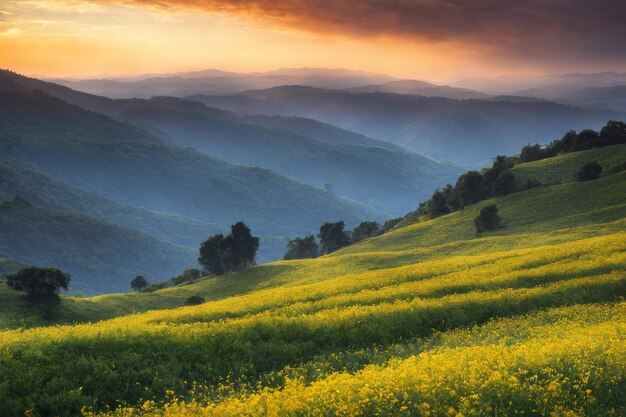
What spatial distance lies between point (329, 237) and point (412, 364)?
469 ft

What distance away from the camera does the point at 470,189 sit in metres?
131

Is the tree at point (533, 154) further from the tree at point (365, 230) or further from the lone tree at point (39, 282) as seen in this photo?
the lone tree at point (39, 282)

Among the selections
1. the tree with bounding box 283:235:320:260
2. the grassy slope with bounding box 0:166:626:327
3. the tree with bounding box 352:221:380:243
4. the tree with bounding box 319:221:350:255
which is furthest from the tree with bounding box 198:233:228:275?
the tree with bounding box 352:221:380:243

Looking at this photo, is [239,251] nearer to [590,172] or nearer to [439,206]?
[439,206]

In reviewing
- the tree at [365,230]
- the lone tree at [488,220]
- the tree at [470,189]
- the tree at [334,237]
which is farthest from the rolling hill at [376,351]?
the tree at [365,230]

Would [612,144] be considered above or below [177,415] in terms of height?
above

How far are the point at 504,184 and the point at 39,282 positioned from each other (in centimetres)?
10216

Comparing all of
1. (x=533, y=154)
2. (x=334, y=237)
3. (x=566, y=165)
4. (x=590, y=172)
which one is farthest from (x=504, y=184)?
(x=334, y=237)

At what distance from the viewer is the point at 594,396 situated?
1352 cm

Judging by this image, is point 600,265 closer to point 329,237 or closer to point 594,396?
point 594,396

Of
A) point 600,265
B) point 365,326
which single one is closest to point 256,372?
point 365,326

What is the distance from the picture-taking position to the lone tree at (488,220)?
9556cm

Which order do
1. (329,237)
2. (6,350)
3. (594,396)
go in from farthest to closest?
(329,237) < (6,350) < (594,396)

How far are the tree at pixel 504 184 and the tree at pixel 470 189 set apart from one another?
567cm
